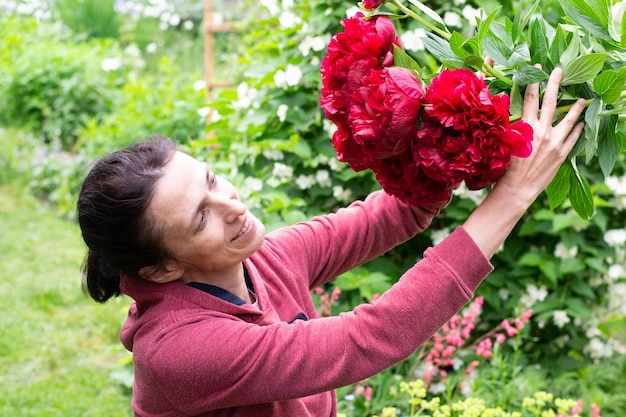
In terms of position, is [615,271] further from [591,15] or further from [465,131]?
[465,131]

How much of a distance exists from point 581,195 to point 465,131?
1.22 ft

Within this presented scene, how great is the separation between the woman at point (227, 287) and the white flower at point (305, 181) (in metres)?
1.46

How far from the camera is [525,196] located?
1417 millimetres

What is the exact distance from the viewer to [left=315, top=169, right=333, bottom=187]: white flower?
10.5 ft

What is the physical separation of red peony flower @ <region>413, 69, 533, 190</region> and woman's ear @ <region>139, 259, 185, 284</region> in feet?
1.93

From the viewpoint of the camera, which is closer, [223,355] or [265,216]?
[223,355]

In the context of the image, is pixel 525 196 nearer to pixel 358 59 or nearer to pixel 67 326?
pixel 358 59

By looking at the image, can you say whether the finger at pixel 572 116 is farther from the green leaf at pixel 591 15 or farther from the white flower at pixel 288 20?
the white flower at pixel 288 20

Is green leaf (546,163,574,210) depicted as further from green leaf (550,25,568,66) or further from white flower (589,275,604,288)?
white flower (589,275,604,288)

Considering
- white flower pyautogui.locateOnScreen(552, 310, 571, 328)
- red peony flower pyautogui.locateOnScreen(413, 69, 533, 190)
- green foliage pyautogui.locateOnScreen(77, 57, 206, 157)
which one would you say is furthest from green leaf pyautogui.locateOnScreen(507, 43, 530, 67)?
green foliage pyautogui.locateOnScreen(77, 57, 206, 157)

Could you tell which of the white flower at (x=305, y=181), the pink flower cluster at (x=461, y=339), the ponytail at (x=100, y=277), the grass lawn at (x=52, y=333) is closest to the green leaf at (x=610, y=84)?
the ponytail at (x=100, y=277)

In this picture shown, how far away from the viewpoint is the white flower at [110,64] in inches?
307

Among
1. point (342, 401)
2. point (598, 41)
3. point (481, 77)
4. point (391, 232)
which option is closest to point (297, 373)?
point (391, 232)

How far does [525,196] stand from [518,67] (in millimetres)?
225
